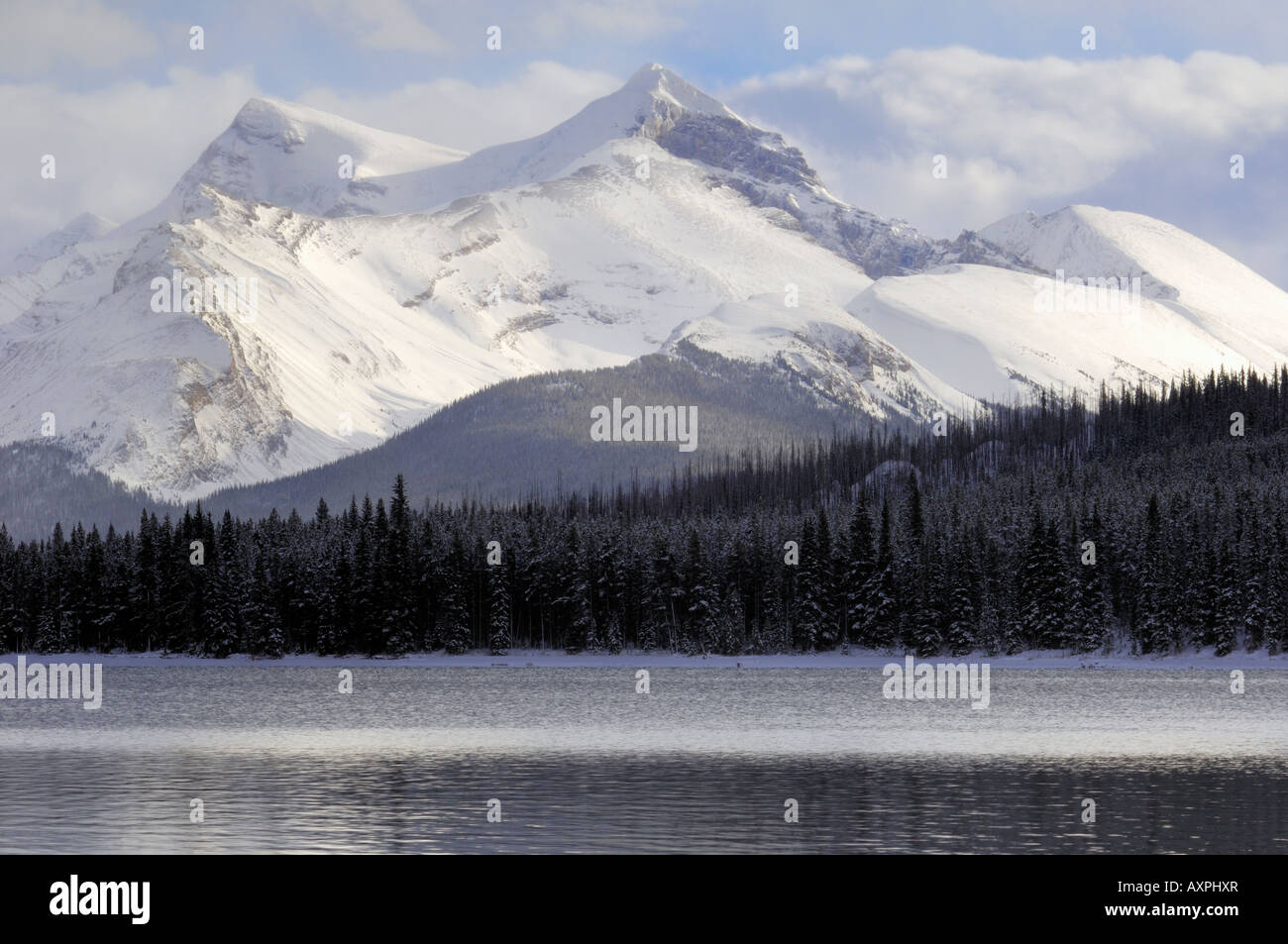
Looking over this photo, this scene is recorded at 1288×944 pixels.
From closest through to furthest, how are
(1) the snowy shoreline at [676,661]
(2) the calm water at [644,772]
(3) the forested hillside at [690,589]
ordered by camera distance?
(2) the calm water at [644,772], (1) the snowy shoreline at [676,661], (3) the forested hillside at [690,589]

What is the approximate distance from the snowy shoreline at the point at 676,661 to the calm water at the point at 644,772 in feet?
120

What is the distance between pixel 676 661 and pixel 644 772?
95.0 m

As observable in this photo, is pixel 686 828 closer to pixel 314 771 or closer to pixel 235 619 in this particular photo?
pixel 314 771

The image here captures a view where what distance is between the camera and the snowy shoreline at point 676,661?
148 m

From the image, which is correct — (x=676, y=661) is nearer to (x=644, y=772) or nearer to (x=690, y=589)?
(x=690, y=589)

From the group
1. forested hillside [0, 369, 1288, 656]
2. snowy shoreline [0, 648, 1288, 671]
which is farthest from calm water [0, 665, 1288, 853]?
forested hillside [0, 369, 1288, 656]

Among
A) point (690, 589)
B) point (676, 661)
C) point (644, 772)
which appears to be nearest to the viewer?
point (644, 772)

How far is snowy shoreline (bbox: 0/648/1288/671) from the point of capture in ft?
485

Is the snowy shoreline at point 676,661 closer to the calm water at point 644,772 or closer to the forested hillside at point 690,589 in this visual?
the forested hillside at point 690,589

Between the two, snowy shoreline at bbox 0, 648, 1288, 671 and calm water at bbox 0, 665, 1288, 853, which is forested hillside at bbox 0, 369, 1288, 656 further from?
calm water at bbox 0, 665, 1288, 853

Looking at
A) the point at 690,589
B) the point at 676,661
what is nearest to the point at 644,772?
the point at 676,661

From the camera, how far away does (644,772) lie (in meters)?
62.7

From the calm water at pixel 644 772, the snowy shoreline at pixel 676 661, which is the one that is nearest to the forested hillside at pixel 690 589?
the snowy shoreline at pixel 676 661
